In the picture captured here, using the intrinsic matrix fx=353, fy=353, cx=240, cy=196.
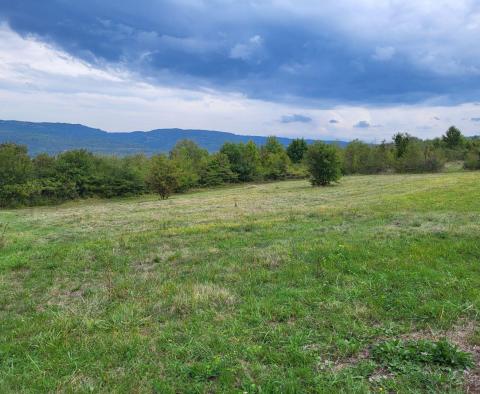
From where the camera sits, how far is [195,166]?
78562 millimetres

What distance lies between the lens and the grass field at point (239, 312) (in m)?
4.14

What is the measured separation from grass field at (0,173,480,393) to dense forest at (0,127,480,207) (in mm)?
39011

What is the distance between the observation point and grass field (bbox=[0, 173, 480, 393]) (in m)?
4.14

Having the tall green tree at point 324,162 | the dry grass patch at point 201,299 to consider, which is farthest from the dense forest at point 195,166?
the dry grass patch at point 201,299

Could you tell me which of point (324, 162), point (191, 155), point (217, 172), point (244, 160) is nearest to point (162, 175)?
point (324, 162)

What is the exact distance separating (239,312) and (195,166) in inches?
2907

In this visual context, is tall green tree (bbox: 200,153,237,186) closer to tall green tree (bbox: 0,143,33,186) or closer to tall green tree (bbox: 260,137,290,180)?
tall green tree (bbox: 260,137,290,180)

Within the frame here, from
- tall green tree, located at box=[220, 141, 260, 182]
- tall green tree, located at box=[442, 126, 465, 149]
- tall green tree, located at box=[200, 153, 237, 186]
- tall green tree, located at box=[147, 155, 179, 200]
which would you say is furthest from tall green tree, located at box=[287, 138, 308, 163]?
tall green tree, located at box=[147, 155, 179, 200]

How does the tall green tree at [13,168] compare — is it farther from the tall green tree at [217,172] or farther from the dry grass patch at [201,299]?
the dry grass patch at [201,299]

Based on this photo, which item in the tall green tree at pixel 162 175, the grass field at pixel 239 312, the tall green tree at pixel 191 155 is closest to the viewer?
the grass field at pixel 239 312

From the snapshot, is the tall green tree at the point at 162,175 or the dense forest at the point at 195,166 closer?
the tall green tree at the point at 162,175

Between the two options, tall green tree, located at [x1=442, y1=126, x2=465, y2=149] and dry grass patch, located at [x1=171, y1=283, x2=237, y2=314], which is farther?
tall green tree, located at [x1=442, y1=126, x2=465, y2=149]

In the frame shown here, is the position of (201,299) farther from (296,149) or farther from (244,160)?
(296,149)

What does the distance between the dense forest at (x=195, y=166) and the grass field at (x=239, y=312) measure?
3901 centimetres
